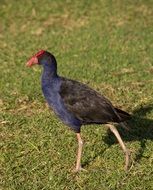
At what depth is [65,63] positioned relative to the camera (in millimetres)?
11055

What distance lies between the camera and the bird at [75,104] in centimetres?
632

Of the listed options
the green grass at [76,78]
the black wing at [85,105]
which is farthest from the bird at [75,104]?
the green grass at [76,78]

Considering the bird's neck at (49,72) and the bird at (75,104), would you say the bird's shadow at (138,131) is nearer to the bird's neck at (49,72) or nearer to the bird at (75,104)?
the bird at (75,104)

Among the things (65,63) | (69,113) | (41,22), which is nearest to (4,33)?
(41,22)

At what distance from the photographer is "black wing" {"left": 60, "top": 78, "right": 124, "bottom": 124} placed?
6328 millimetres

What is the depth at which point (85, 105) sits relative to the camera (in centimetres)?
641

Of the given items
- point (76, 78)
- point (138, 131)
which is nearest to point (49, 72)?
point (138, 131)

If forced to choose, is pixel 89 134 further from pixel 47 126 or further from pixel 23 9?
pixel 23 9

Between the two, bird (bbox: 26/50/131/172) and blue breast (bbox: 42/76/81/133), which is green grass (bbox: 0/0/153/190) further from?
blue breast (bbox: 42/76/81/133)

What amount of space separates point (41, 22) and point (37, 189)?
8.98m

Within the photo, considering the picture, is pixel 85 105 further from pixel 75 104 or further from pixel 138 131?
pixel 138 131

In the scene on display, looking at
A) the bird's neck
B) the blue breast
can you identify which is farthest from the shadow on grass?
the bird's neck

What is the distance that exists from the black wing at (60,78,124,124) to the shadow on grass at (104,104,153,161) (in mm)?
840

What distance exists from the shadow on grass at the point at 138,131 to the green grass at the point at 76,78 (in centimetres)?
1
